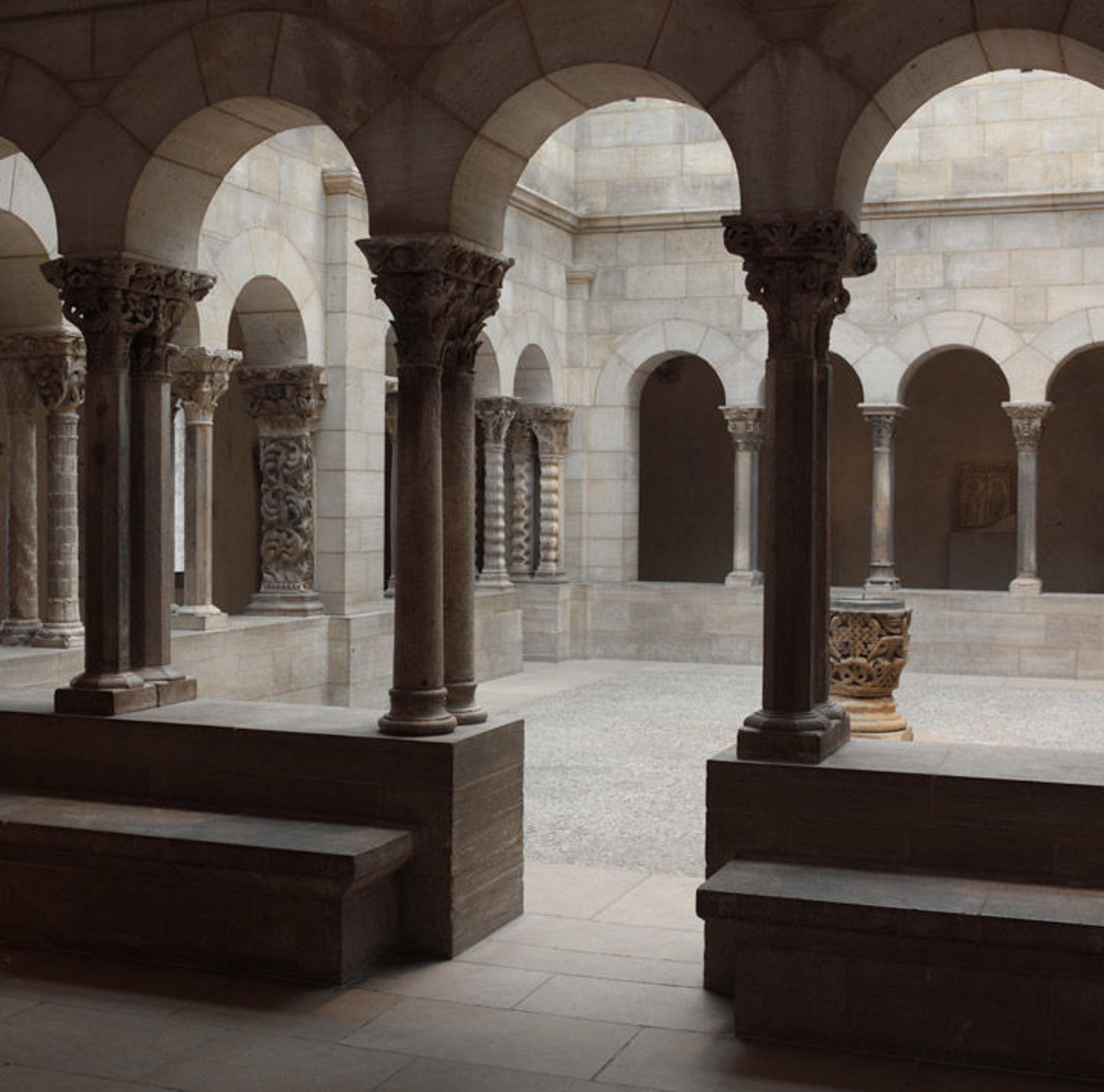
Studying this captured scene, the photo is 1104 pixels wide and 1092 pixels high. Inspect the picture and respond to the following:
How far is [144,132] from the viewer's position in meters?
4.95

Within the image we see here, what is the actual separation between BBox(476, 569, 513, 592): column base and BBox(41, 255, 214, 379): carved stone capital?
291 inches

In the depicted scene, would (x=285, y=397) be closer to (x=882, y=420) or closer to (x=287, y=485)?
(x=287, y=485)

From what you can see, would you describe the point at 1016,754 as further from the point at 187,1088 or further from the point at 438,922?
the point at 187,1088

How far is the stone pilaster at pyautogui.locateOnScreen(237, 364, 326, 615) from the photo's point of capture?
983cm

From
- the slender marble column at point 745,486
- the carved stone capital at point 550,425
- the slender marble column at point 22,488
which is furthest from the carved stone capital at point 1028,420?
the slender marble column at point 22,488

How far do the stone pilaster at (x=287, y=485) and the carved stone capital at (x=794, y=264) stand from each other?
5.87 meters

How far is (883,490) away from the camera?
43.0 ft

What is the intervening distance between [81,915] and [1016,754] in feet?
9.36

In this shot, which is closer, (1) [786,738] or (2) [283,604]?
(1) [786,738]

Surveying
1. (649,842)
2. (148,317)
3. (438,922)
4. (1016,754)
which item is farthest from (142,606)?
(1016,754)

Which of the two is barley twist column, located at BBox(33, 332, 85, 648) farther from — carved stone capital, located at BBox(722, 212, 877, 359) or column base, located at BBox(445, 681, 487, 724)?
carved stone capital, located at BBox(722, 212, 877, 359)

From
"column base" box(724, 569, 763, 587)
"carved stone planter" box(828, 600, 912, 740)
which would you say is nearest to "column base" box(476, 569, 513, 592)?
"column base" box(724, 569, 763, 587)

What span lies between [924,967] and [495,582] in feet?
29.5

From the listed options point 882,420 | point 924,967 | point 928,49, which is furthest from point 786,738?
point 882,420
